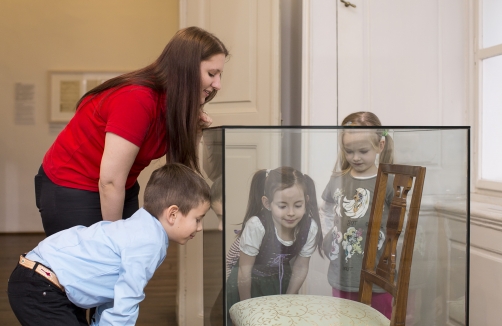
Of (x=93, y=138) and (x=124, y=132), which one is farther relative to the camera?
(x=93, y=138)

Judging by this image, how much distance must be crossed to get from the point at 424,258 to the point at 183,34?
1054 millimetres

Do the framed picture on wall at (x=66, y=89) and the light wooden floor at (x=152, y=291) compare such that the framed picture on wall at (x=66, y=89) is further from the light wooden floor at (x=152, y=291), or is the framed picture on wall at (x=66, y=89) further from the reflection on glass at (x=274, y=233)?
the reflection on glass at (x=274, y=233)

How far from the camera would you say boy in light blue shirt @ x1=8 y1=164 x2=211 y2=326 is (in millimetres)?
1620

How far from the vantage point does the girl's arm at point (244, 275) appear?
171cm

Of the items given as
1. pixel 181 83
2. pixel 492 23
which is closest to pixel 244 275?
pixel 181 83

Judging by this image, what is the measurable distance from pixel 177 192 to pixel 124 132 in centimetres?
26

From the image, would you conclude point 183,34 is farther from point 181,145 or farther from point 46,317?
point 46,317

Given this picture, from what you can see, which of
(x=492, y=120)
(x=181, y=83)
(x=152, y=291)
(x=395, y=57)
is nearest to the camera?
(x=181, y=83)

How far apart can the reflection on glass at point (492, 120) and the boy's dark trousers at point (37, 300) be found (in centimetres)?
Result: 212

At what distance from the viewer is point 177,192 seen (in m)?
1.71

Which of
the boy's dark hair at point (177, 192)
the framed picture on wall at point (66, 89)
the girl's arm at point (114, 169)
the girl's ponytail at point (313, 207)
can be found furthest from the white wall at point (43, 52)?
the girl's ponytail at point (313, 207)

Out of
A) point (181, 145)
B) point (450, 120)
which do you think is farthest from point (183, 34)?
point (450, 120)

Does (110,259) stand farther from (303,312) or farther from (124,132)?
(303,312)

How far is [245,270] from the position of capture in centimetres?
172
